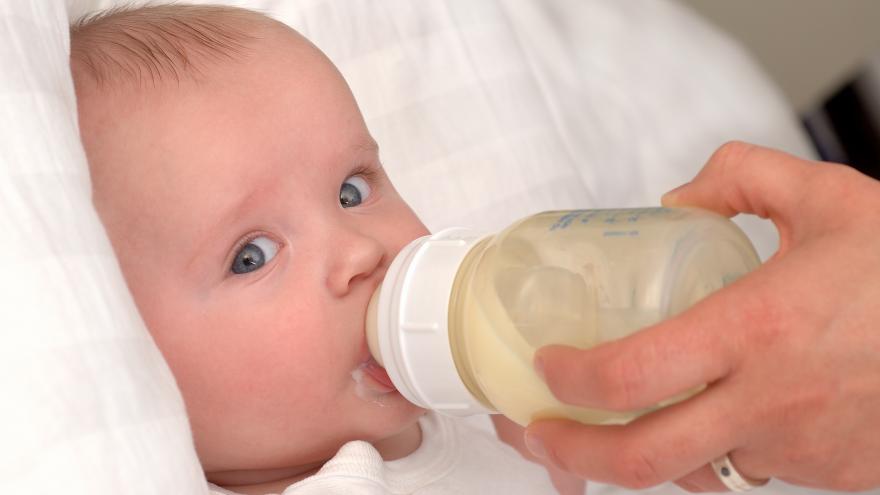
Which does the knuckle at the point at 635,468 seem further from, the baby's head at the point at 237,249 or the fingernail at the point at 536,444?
the baby's head at the point at 237,249

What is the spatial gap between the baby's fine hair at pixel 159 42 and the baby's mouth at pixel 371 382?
0.83 feet

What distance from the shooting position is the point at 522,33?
148 cm

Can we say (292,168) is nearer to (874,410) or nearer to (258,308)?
(258,308)

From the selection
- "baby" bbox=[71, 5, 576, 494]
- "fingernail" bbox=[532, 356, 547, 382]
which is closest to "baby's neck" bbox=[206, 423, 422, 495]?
"baby" bbox=[71, 5, 576, 494]

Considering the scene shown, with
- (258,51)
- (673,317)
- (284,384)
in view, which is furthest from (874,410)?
(258,51)

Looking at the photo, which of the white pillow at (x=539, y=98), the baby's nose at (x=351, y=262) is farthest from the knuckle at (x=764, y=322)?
the white pillow at (x=539, y=98)

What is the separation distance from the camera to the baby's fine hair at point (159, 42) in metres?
0.85

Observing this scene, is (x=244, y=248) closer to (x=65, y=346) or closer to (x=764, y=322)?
(x=65, y=346)

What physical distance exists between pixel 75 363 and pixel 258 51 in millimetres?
328

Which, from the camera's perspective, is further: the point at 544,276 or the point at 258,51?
Result: the point at 258,51

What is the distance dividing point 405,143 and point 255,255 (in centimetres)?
47

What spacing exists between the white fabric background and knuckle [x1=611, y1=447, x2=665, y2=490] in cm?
26

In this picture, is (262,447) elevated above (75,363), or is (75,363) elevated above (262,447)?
(75,363)

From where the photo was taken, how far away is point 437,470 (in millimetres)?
927
